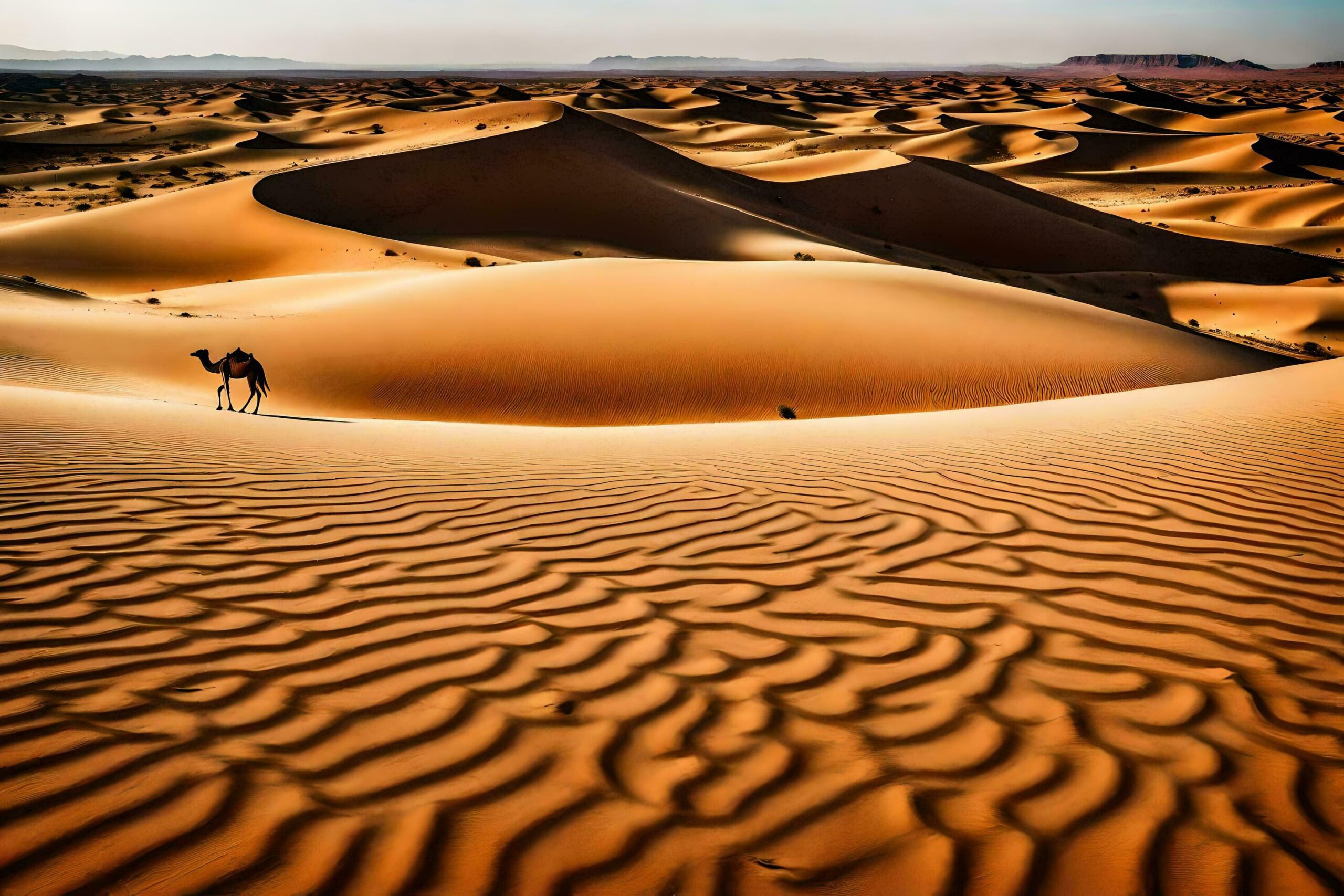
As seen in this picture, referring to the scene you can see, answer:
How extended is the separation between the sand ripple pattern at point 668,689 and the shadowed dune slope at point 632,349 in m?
7.52

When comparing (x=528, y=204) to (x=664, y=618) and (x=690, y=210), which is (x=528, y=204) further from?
(x=664, y=618)

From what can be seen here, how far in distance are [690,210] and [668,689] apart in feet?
101

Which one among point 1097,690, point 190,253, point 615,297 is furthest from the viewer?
point 190,253

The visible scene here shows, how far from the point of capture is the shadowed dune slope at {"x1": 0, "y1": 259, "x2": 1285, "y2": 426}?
43.0 feet

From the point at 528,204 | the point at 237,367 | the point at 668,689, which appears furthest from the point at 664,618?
the point at 528,204

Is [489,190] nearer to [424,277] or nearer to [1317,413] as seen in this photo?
[424,277]

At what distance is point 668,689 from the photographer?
3164mm

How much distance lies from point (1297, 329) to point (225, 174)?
39.8 metres

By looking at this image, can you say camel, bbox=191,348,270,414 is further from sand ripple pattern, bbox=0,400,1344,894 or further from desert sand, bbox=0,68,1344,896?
sand ripple pattern, bbox=0,400,1344,894

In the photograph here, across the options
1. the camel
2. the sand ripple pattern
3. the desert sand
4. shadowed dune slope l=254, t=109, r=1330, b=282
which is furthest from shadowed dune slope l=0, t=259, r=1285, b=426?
shadowed dune slope l=254, t=109, r=1330, b=282

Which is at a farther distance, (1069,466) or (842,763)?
(1069,466)

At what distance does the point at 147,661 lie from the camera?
10.7ft

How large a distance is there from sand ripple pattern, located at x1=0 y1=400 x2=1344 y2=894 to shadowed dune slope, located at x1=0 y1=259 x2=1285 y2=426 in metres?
7.52

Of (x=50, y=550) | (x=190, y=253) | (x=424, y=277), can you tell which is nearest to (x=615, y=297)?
(x=424, y=277)
